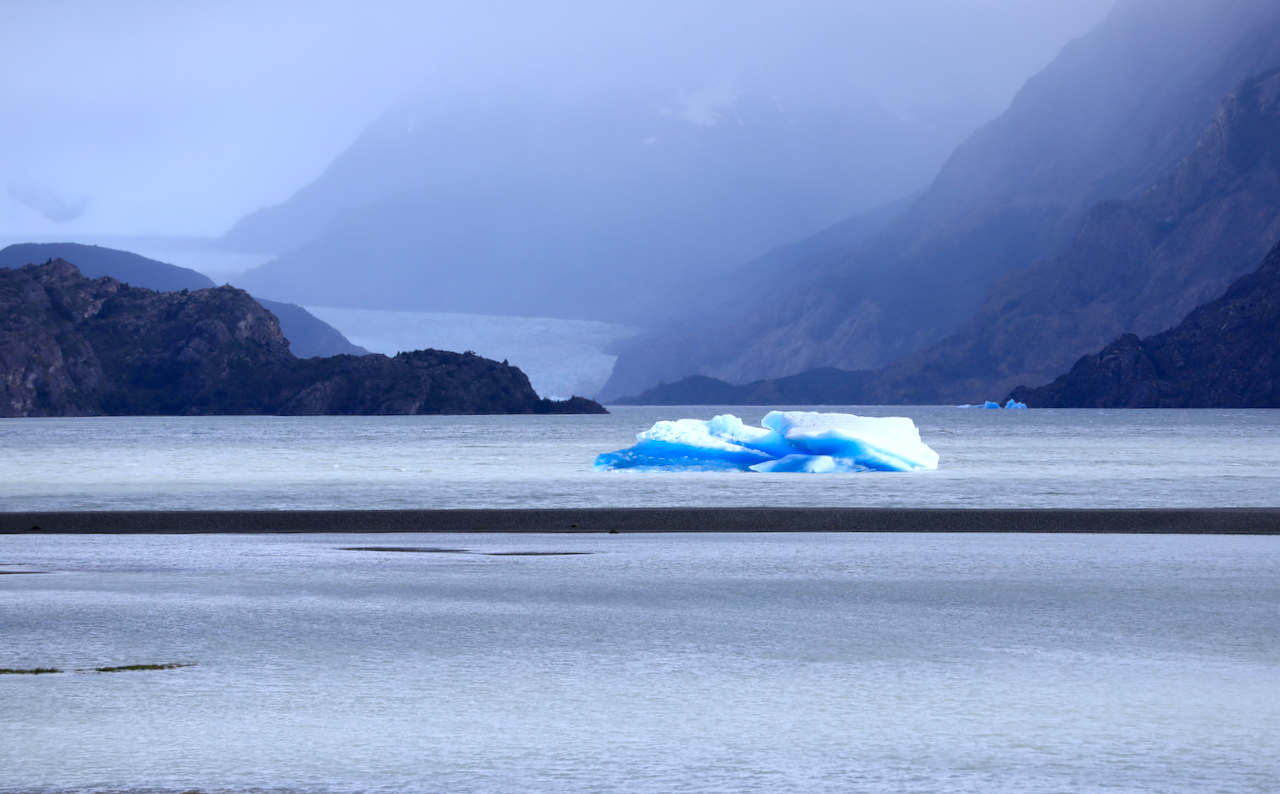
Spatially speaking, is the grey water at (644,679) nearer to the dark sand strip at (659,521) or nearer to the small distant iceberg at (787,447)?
the dark sand strip at (659,521)

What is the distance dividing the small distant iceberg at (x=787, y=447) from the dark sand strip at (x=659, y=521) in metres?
16.3

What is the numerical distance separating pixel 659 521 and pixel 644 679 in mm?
11778

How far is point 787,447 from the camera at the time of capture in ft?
126

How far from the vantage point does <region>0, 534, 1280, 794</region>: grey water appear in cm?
447

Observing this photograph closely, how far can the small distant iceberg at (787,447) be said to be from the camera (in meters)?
35.4

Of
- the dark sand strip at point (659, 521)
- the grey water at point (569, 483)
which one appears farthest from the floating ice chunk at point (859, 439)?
the dark sand strip at point (659, 521)

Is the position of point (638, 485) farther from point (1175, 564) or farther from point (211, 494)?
point (1175, 564)

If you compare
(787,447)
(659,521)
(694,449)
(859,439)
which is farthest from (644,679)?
(694,449)

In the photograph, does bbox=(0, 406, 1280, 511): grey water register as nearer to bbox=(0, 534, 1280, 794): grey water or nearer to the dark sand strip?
the dark sand strip

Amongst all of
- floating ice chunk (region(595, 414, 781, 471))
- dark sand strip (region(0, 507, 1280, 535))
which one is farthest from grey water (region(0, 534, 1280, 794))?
floating ice chunk (region(595, 414, 781, 471))

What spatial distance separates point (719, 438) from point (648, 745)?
37251mm

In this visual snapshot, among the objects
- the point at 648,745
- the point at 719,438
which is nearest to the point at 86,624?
the point at 648,745

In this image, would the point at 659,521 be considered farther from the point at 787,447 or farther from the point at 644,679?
the point at 787,447

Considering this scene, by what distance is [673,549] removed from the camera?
14.0 meters
